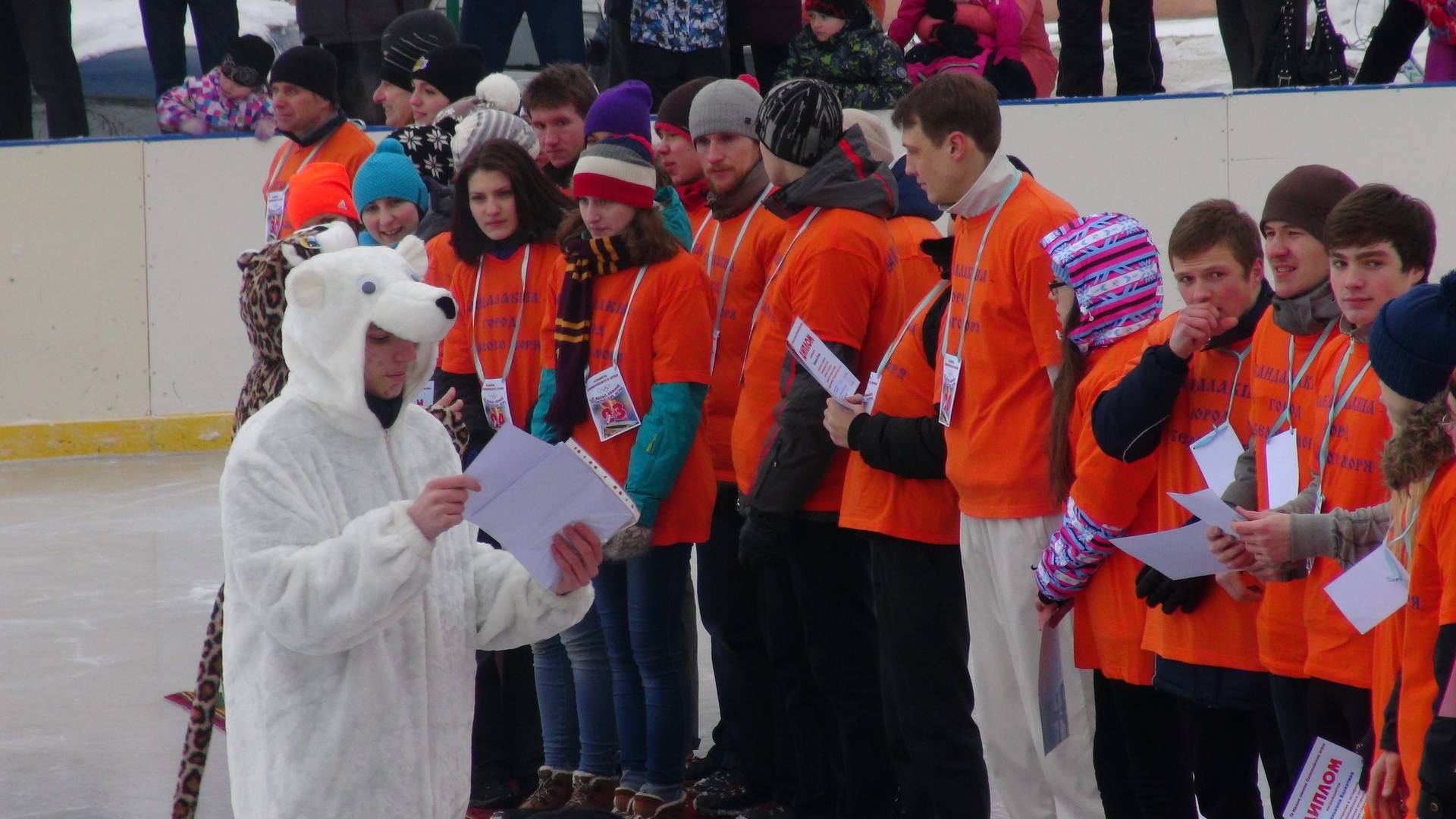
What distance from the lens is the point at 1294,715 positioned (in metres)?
2.99

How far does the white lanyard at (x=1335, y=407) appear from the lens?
284cm

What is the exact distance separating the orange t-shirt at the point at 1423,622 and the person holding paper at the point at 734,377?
2.10m

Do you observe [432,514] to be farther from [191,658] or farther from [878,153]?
[191,658]

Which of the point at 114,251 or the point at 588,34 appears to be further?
the point at 588,34

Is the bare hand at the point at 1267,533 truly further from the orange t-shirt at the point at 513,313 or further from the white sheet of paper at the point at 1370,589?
the orange t-shirt at the point at 513,313

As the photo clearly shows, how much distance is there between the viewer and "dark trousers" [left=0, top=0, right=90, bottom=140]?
9594mm

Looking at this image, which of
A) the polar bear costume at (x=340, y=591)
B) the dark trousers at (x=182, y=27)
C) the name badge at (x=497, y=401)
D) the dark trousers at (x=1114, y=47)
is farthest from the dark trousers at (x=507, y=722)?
the dark trousers at (x=182, y=27)

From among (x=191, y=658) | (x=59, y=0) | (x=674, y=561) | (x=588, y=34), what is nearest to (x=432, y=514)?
(x=674, y=561)

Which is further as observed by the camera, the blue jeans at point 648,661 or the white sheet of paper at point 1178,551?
the blue jeans at point 648,661

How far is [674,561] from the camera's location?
4266mm

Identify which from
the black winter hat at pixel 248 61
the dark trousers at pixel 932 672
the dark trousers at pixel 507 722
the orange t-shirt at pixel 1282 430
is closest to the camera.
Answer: the orange t-shirt at pixel 1282 430

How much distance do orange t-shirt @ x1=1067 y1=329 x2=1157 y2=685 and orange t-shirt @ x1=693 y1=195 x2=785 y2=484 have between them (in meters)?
1.22

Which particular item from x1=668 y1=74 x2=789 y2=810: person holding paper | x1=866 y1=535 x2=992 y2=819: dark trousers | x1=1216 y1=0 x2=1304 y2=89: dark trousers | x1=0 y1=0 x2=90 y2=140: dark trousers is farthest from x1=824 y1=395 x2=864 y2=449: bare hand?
x1=0 y1=0 x2=90 y2=140: dark trousers

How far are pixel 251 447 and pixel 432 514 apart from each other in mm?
301
